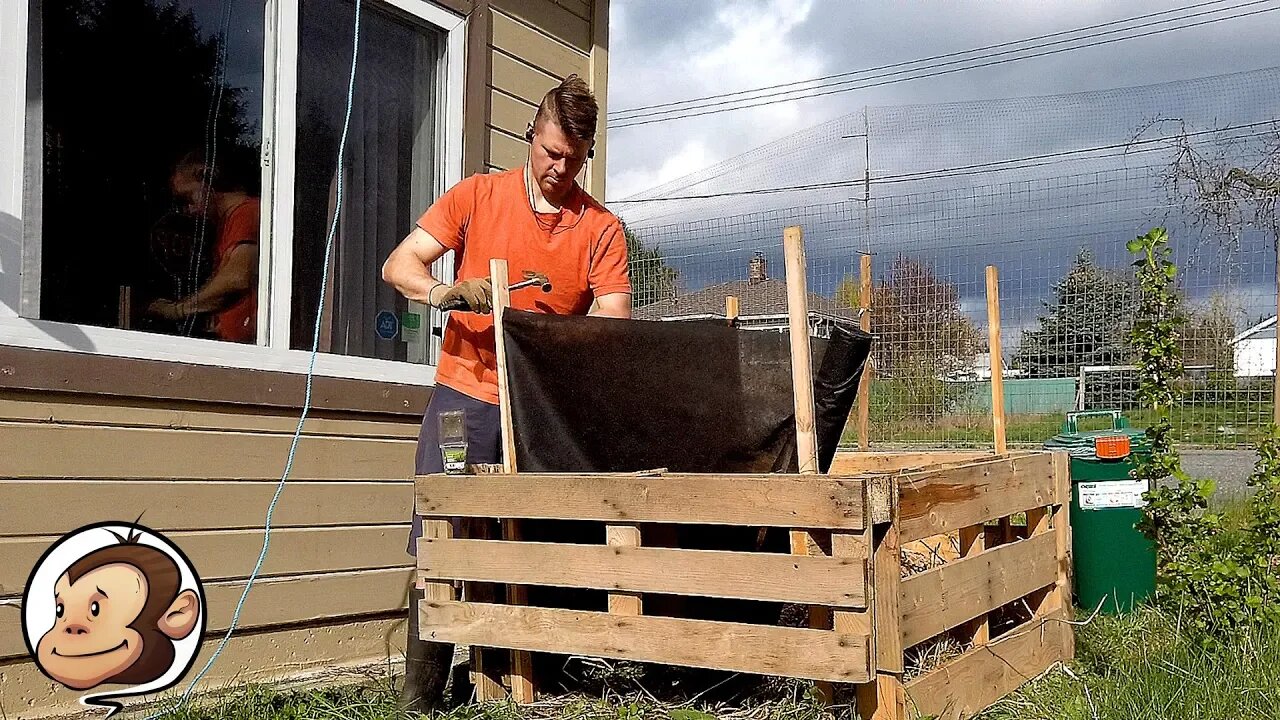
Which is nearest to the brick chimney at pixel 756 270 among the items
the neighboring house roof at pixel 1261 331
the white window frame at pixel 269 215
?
the neighboring house roof at pixel 1261 331

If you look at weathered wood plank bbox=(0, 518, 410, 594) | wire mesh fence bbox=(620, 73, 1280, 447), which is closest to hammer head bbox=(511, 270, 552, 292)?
weathered wood plank bbox=(0, 518, 410, 594)

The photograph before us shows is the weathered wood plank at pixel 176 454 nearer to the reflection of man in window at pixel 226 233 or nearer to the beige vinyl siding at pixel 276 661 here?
the reflection of man in window at pixel 226 233

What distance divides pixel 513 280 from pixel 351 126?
121 cm

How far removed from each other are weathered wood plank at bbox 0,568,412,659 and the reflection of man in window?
2.64 ft

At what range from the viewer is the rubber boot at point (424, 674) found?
10.9ft

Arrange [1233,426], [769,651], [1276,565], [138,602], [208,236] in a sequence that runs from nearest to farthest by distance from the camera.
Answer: [769,651]
[138,602]
[208,236]
[1276,565]
[1233,426]

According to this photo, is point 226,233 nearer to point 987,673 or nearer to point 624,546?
point 624,546

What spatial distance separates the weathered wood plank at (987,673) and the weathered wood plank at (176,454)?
2109 millimetres

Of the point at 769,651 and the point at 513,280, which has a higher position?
the point at 513,280

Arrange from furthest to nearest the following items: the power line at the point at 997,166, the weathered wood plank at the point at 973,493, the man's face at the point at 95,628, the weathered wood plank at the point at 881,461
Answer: the power line at the point at 997,166 → the weathered wood plank at the point at 881,461 → the man's face at the point at 95,628 → the weathered wood plank at the point at 973,493

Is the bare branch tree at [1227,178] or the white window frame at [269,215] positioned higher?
the bare branch tree at [1227,178]

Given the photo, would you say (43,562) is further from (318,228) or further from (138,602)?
(318,228)

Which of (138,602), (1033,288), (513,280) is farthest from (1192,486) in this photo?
(1033,288)

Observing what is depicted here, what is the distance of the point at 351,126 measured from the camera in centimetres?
423
